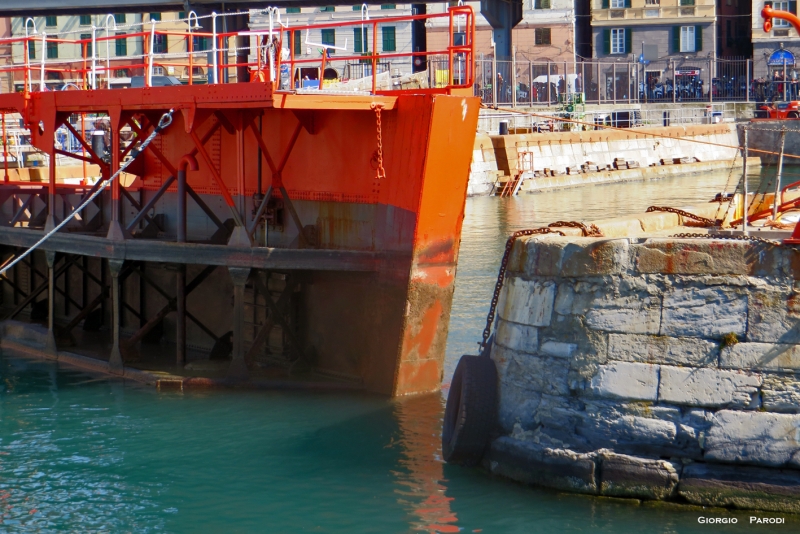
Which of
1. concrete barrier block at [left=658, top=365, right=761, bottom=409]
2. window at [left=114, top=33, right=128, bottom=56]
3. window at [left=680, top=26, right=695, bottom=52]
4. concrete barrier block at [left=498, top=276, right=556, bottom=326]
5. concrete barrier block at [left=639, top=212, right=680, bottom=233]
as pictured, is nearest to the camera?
concrete barrier block at [left=658, top=365, right=761, bottom=409]

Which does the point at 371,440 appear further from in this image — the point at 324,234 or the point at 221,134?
the point at 221,134

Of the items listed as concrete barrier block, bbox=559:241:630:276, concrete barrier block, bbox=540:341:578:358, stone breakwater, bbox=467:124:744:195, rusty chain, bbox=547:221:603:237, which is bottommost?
concrete barrier block, bbox=540:341:578:358

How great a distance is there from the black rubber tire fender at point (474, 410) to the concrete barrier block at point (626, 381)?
3.98ft

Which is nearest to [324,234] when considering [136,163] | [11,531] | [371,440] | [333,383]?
[333,383]

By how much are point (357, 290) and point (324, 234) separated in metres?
1.06

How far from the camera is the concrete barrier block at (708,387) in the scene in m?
8.91

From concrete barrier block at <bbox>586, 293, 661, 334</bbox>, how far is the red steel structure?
14.5 feet

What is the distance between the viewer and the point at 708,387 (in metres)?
8.99

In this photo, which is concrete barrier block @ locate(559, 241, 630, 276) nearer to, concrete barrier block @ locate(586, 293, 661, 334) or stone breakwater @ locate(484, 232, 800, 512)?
stone breakwater @ locate(484, 232, 800, 512)

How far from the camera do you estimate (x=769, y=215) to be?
1211 cm

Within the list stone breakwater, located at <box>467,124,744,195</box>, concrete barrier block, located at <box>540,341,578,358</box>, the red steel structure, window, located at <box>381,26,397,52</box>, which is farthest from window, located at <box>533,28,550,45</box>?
concrete barrier block, located at <box>540,341,578,358</box>

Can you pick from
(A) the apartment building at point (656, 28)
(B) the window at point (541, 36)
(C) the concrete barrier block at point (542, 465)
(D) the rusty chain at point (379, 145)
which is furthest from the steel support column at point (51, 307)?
(A) the apartment building at point (656, 28)

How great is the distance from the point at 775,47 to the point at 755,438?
221 feet

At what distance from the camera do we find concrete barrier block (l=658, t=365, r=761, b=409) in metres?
8.91
